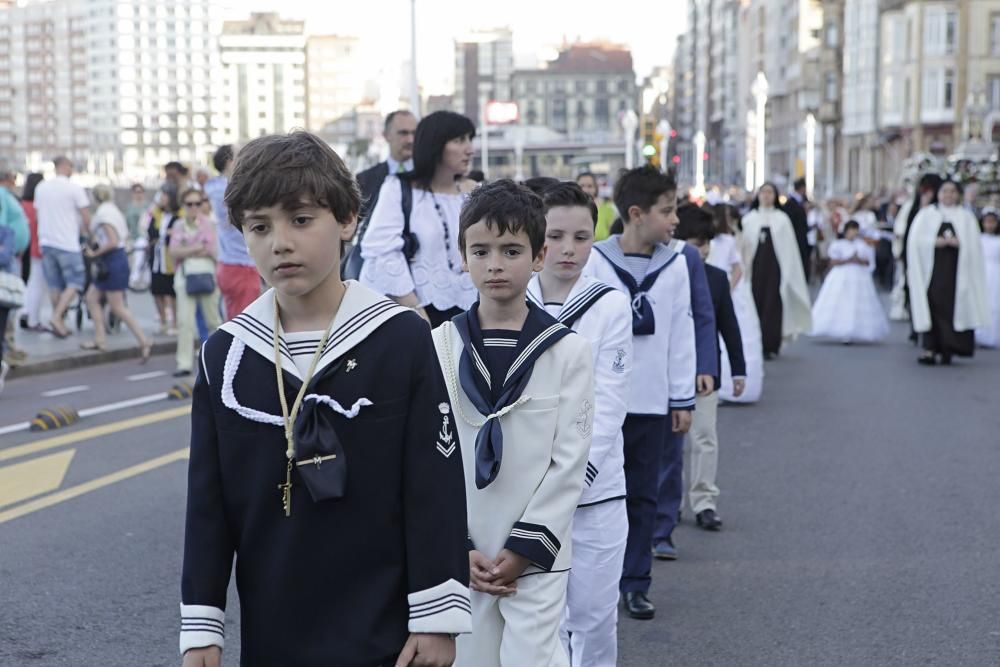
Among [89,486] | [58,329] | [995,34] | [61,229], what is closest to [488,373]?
[89,486]

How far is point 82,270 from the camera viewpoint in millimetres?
17266

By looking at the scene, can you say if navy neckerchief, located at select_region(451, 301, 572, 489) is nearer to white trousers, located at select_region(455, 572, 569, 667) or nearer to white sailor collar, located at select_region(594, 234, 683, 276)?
white trousers, located at select_region(455, 572, 569, 667)

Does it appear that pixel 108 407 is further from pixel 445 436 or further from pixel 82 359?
pixel 445 436

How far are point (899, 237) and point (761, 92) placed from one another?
16.9 meters

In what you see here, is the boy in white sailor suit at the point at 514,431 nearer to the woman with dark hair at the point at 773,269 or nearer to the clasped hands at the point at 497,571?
the clasped hands at the point at 497,571

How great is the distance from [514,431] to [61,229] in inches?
555

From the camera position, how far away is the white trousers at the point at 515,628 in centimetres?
375

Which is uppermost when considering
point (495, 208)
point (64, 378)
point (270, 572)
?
point (495, 208)

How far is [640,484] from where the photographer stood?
5.76m

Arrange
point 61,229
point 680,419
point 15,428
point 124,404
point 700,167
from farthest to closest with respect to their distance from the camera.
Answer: point 700,167 → point 61,229 → point 124,404 → point 15,428 → point 680,419

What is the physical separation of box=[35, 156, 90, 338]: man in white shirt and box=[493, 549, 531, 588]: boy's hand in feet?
46.2

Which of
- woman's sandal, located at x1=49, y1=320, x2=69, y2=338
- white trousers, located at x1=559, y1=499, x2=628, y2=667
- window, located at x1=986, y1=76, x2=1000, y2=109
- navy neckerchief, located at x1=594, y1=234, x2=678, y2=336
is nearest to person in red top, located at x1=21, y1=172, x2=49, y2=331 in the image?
woman's sandal, located at x1=49, y1=320, x2=69, y2=338

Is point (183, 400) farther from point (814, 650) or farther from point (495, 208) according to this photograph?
point (495, 208)

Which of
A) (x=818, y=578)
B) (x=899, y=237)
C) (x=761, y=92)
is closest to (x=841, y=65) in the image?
(x=761, y=92)
